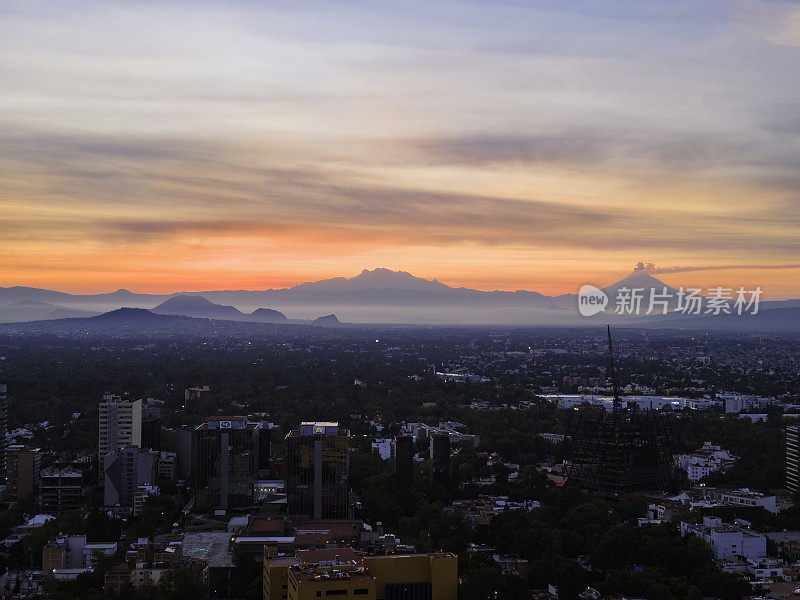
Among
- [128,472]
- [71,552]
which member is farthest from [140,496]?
[71,552]

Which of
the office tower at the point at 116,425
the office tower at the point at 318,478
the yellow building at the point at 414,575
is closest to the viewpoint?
the yellow building at the point at 414,575

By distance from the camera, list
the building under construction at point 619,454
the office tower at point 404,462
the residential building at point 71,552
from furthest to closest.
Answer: the building under construction at point 619,454 → the office tower at point 404,462 → the residential building at point 71,552

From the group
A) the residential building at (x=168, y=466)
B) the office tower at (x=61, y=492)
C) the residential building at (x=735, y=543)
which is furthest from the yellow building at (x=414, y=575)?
the residential building at (x=168, y=466)

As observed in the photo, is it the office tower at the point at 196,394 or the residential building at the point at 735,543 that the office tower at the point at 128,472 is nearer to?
the residential building at the point at 735,543

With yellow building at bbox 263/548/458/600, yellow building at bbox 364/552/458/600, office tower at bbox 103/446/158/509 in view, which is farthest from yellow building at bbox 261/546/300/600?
office tower at bbox 103/446/158/509

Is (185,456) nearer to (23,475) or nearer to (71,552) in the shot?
(23,475)

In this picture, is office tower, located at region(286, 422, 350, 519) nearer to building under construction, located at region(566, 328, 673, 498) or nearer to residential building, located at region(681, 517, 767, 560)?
building under construction, located at region(566, 328, 673, 498)
